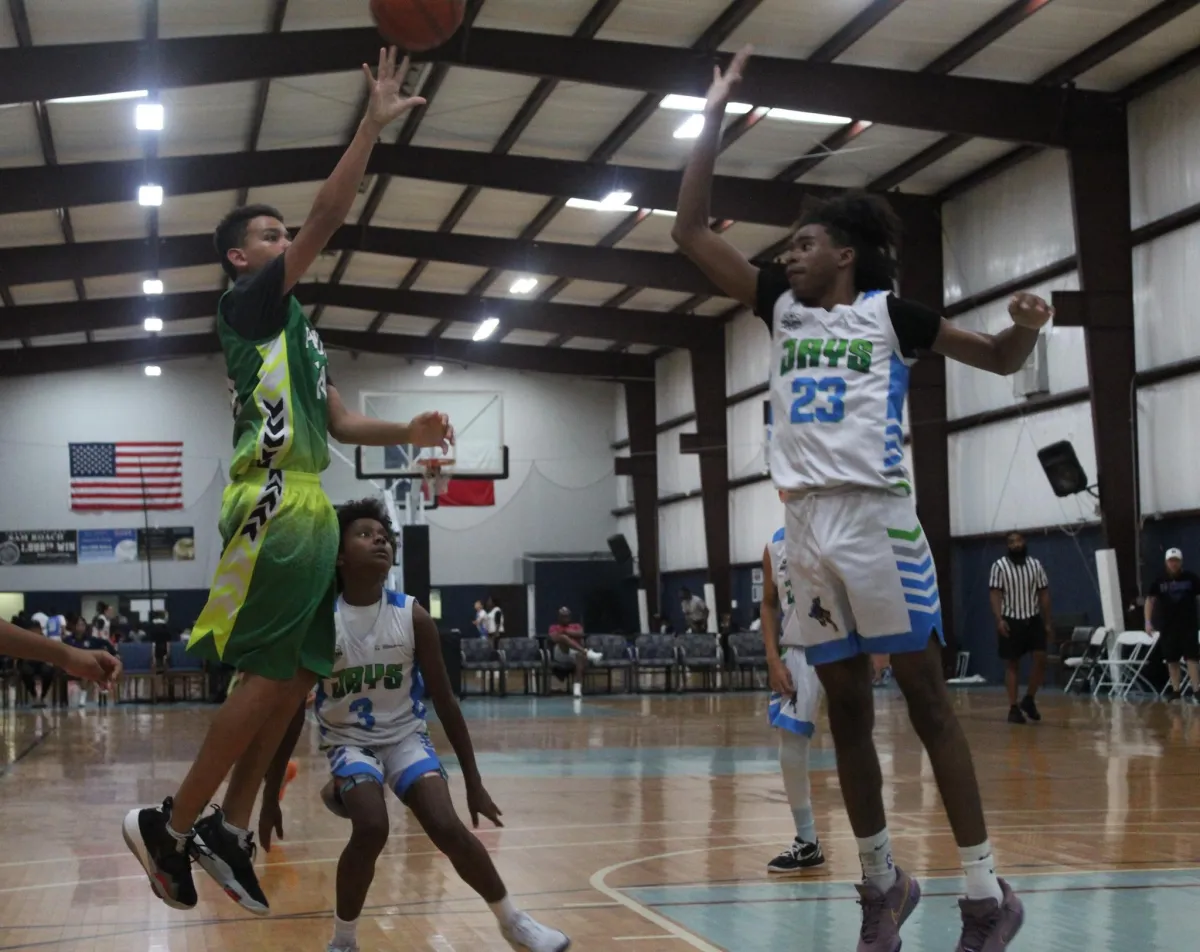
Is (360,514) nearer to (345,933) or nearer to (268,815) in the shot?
(345,933)

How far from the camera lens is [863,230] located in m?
4.14

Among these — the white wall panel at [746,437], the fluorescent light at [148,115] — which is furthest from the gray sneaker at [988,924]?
the white wall panel at [746,437]

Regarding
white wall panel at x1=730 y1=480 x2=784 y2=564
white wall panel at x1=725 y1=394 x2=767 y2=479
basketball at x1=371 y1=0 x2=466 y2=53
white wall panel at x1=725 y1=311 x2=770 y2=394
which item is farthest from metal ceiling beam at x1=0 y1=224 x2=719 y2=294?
basketball at x1=371 y1=0 x2=466 y2=53

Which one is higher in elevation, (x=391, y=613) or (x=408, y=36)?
(x=408, y=36)

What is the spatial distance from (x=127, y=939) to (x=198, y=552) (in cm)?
3163

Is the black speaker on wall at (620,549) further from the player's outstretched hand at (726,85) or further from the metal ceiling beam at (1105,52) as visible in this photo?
the player's outstretched hand at (726,85)

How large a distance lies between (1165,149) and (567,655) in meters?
11.6

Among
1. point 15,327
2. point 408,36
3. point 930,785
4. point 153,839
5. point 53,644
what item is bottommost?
point 930,785

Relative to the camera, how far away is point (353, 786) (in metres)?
4.42

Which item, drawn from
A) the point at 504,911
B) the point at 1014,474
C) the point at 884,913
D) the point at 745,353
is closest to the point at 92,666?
the point at 504,911


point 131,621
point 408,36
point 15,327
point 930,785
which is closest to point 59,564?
point 131,621

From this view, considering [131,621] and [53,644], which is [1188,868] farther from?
[131,621]

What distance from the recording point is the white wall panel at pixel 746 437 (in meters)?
31.3

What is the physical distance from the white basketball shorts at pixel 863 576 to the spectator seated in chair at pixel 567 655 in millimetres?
19337
